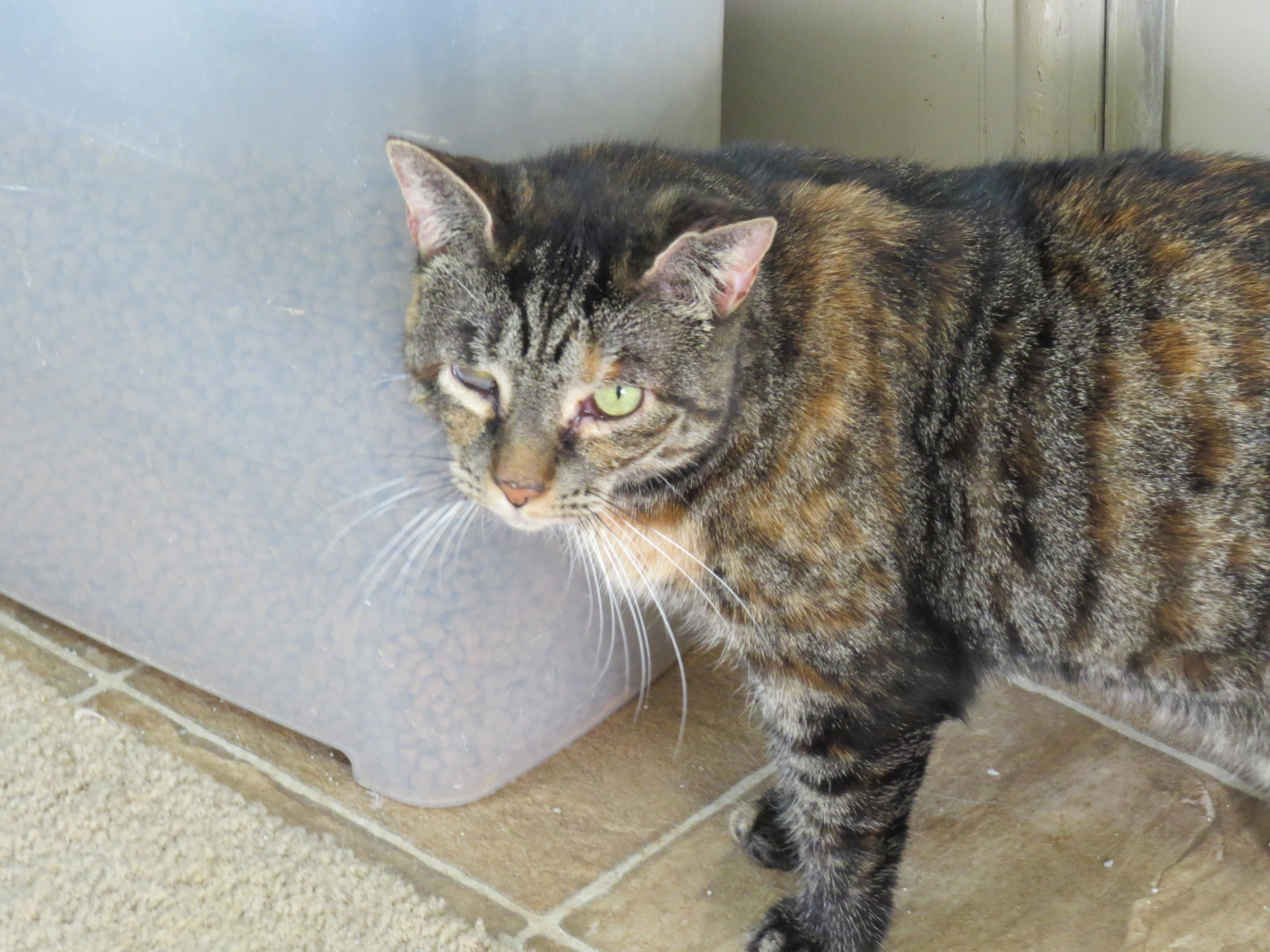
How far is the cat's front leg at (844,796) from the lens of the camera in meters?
1.19

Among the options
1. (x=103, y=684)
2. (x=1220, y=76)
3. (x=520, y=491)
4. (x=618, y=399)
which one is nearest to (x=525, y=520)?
(x=520, y=491)

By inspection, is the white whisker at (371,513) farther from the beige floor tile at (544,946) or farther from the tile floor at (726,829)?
the beige floor tile at (544,946)

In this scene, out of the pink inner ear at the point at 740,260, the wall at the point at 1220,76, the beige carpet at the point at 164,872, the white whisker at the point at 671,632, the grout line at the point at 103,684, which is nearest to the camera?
the pink inner ear at the point at 740,260

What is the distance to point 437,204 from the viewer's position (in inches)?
43.2

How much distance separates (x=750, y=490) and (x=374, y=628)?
482mm

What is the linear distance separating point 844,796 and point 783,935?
20 cm

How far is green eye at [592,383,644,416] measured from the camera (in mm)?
1095

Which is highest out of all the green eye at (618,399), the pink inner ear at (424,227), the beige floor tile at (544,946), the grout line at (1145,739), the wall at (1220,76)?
the wall at (1220,76)

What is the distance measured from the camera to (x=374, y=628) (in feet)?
4.58

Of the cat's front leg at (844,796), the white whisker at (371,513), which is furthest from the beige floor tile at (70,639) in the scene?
the cat's front leg at (844,796)

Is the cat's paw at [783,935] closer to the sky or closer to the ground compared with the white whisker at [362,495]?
closer to the ground

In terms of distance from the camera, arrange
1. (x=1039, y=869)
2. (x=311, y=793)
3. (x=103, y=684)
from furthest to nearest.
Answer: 1. (x=103, y=684)
2. (x=311, y=793)
3. (x=1039, y=869)

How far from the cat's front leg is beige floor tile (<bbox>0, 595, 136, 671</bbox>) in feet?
3.23

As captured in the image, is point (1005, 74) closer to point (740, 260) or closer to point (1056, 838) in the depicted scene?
point (740, 260)
